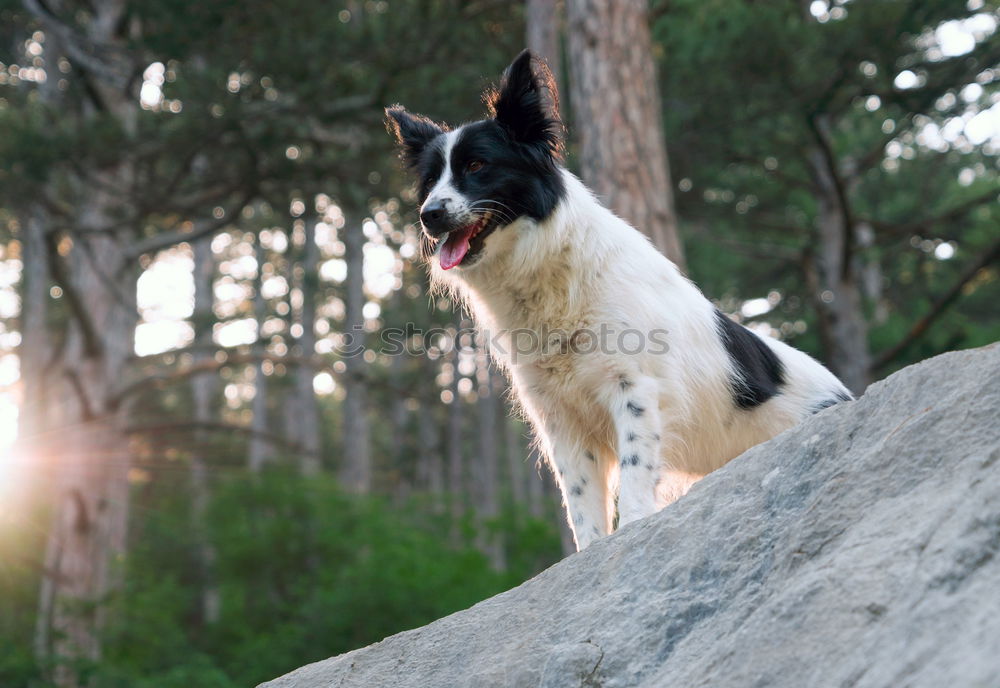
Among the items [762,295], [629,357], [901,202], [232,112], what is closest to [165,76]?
[232,112]

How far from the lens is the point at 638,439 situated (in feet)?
13.4

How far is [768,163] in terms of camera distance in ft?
53.5


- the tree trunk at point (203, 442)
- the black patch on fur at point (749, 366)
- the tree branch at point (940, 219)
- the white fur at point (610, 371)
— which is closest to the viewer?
the white fur at point (610, 371)

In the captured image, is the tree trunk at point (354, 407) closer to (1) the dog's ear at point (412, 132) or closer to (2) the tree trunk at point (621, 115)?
(2) the tree trunk at point (621, 115)

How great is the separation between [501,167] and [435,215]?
0.45 meters

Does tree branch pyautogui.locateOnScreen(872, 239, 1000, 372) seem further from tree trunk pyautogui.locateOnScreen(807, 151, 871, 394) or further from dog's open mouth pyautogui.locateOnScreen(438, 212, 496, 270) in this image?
dog's open mouth pyautogui.locateOnScreen(438, 212, 496, 270)

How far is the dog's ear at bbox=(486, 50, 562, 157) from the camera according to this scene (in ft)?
15.1

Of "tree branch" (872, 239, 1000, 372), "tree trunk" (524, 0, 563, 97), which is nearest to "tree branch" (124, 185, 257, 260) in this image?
"tree trunk" (524, 0, 563, 97)

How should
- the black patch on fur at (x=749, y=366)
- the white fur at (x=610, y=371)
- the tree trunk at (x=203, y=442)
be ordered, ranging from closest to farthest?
the white fur at (x=610, y=371), the black patch on fur at (x=749, y=366), the tree trunk at (x=203, y=442)

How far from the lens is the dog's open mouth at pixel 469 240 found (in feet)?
15.1

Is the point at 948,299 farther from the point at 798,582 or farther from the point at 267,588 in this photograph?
the point at 267,588

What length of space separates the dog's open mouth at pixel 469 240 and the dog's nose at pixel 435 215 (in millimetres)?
155

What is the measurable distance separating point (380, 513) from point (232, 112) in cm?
1120

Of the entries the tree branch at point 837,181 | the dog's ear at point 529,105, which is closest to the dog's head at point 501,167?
the dog's ear at point 529,105
